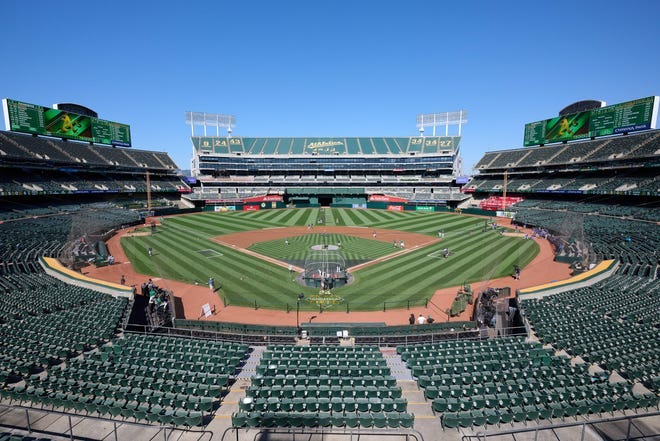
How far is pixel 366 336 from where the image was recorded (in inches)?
695

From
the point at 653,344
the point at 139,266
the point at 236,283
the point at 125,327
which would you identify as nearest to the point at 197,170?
the point at 139,266

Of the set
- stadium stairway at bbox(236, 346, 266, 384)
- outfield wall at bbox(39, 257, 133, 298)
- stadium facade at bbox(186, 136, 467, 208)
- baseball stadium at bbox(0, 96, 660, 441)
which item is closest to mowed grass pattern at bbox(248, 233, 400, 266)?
baseball stadium at bbox(0, 96, 660, 441)

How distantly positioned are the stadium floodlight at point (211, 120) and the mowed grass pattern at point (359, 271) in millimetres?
66183

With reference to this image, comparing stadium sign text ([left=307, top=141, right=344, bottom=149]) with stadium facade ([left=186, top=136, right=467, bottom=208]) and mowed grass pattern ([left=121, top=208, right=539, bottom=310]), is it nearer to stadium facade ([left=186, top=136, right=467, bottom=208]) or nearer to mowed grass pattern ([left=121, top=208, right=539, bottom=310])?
stadium facade ([left=186, top=136, right=467, bottom=208])

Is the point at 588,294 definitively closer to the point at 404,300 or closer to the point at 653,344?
the point at 653,344

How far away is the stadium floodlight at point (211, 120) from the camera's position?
110m

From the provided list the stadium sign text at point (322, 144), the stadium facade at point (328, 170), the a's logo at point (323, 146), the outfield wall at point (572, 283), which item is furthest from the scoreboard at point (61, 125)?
the outfield wall at point (572, 283)

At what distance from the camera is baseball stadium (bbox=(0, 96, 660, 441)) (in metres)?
10.3

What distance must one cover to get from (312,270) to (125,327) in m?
16.6

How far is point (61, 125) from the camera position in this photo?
71.0m

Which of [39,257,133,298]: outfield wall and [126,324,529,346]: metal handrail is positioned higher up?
[39,257,133,298]: outfield wall

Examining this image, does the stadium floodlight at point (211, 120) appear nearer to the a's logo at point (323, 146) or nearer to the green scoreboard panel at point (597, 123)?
the a's logo at point (323, 146)

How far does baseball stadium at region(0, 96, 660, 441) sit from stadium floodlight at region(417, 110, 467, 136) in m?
34.3

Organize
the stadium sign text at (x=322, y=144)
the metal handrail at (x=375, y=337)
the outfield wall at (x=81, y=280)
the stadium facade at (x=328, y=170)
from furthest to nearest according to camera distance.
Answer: the stadium sign text at (x=322, y=144) → the stadium facade at (x=328, y=170) → the outfield wall at (x=81, y=280) → the metal handrail at (x=375, y=337)
